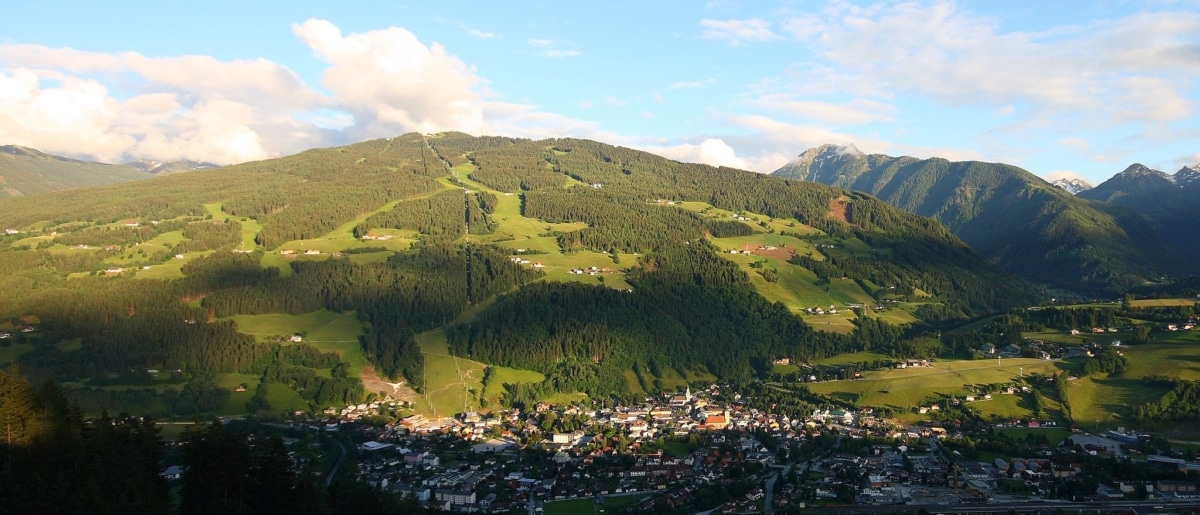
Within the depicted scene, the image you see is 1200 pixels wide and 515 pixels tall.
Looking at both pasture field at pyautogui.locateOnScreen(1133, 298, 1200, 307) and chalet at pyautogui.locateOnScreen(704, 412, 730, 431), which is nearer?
chalet at pyautogui.locateOnScreen(704, 412, 730, 431)

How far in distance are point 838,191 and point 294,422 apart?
139386 mm

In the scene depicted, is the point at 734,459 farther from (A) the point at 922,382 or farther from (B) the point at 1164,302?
(B) the point at 1164,302

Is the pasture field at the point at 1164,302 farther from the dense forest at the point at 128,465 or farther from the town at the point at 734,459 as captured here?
the dense forest at the point at 128,465

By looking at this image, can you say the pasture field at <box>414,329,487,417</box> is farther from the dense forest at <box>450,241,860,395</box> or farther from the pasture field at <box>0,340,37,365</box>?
the pasture field at <box>0,340,37,365</box>

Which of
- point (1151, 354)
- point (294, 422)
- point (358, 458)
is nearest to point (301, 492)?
point (358, 458)

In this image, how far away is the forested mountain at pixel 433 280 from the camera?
8362cm

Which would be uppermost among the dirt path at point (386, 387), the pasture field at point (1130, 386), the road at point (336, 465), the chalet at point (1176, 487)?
the pasture field at point (1130, 386)

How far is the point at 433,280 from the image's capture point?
10756 cm

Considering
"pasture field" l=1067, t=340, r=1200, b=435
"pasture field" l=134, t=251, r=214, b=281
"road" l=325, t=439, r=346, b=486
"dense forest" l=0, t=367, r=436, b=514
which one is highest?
"pasture field" l=134, t=251, r=214, b=281

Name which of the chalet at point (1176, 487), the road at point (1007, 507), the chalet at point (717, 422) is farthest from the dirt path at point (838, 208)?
the road at point (1007, 507)

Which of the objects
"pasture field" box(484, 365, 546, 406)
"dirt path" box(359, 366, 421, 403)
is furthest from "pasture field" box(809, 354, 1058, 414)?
"dirt path" box(359, 366, 421, 403)

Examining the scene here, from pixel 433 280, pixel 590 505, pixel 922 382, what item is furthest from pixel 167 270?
pixel 922 382

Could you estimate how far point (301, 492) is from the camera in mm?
30656

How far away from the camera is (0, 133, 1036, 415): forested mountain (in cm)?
8362
